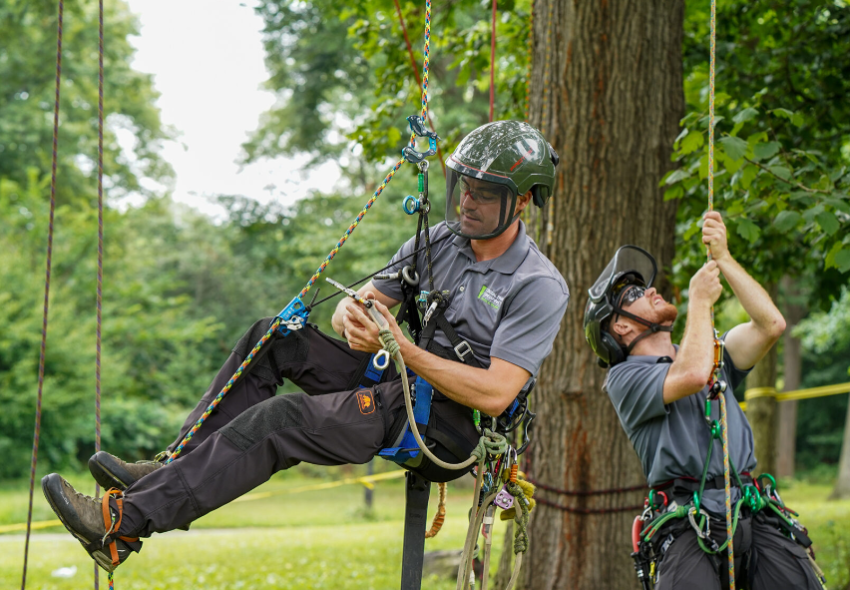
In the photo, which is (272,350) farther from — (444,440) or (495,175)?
(495,175)

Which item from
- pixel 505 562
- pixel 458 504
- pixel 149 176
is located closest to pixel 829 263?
pixel 505 562

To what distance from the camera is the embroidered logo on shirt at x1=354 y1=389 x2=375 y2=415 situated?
112 inches

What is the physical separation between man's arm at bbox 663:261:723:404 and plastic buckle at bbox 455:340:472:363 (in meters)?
0.88

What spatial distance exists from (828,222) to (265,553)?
23.9 ft

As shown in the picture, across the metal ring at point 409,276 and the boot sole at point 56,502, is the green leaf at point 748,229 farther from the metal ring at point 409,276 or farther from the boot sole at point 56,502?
the boot sole at point 56,502

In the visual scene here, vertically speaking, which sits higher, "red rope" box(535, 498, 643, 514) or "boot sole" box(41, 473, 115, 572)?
"boot sole" box(41, 473, 115, 572)

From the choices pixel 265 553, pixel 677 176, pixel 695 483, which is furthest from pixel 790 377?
pixel 695 483

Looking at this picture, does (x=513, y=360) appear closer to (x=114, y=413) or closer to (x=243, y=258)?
(x=114, y=413)

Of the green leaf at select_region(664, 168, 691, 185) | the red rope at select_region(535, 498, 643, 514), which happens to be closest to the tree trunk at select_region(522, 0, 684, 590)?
the red rope at select_region(535, 498, 643, 514)

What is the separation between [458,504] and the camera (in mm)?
17656

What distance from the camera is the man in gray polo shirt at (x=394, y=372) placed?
8.52ft

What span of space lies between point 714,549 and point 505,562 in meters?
2.24

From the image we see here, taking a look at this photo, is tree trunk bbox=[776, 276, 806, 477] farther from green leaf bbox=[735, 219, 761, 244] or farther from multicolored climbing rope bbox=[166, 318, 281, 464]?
multicolored climbing rope bbox=[166, 318, 281, 464]

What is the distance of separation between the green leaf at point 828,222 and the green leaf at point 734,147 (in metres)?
0.47
